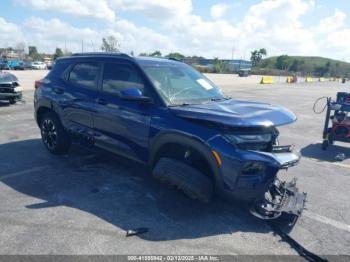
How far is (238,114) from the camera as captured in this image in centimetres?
335

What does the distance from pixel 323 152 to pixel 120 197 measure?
4985 millimetres

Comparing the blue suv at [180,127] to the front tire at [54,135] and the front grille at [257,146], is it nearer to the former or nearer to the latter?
the front grille at [257,146]

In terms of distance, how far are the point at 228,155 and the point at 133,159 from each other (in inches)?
61.4

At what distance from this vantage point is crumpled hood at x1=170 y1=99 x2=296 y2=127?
3207mm

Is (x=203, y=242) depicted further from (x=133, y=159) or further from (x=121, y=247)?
(x=133, y=159)

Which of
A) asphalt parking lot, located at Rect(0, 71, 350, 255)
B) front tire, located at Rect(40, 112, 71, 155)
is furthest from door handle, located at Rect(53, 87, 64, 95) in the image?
asphalt parking lot, located at Rect(0, 71, 350, 255)

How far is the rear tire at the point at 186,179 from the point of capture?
133 inches

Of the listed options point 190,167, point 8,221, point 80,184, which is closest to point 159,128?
point 190,167

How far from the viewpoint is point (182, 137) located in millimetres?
3490

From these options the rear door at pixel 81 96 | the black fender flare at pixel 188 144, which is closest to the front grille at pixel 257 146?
the black fender flare at pixel 188 144

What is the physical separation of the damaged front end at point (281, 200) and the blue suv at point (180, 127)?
11 millimetres

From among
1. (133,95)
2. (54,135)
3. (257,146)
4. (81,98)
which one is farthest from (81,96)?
(257,146)

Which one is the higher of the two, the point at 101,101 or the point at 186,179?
the point at 101,101

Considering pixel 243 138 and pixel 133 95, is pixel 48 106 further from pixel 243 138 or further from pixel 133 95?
pixel 243 138
